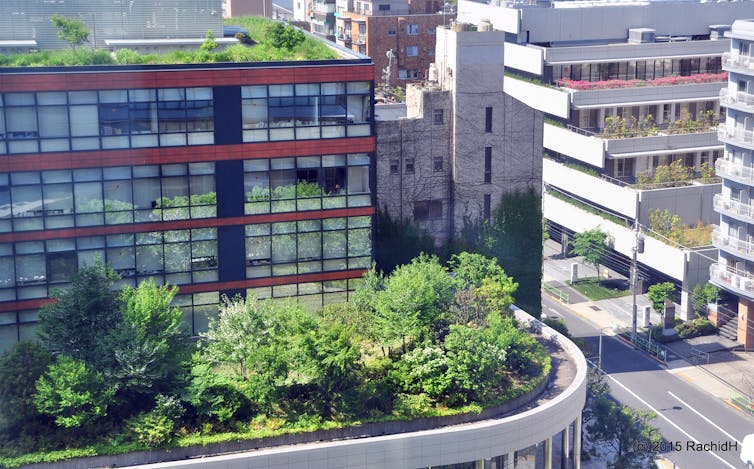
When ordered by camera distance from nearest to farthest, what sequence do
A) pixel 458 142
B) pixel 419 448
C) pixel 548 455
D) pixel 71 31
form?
pixel 419 448 < pixel 548 455 < pixel 71 31 < pixel 458 142

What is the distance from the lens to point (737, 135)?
217ft

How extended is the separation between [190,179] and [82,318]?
8.95 metres

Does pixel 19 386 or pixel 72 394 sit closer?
pixel 72 394

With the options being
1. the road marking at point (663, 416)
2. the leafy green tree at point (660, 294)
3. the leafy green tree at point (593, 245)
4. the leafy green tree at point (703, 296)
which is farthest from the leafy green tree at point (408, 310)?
the leafy green tree at point (593, 245)

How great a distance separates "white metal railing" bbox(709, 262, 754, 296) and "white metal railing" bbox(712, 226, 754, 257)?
1349mm

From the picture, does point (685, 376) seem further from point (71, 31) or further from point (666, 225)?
point (71, 31)

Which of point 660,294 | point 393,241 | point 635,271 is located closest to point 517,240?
point 393,241

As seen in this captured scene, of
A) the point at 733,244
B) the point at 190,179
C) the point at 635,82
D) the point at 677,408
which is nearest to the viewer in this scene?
→ the point at 190,179

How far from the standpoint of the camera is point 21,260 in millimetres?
47156

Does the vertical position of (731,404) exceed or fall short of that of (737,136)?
it falls short

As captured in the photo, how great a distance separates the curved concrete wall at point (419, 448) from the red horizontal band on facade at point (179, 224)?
12.2 meters

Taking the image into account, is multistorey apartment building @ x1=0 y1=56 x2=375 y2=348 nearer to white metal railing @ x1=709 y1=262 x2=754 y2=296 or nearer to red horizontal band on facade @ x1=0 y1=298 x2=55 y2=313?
red horizontal band on facade @ x1=0 y1=298 x2=55 y2=313

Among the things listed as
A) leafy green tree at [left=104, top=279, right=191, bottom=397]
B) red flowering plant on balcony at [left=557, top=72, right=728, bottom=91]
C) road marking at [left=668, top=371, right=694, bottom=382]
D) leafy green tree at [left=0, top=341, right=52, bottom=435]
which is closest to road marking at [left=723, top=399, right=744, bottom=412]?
road marking at [left=668, top=371, right=694, bottom=382]

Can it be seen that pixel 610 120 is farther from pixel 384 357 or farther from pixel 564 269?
pixel 384 357
